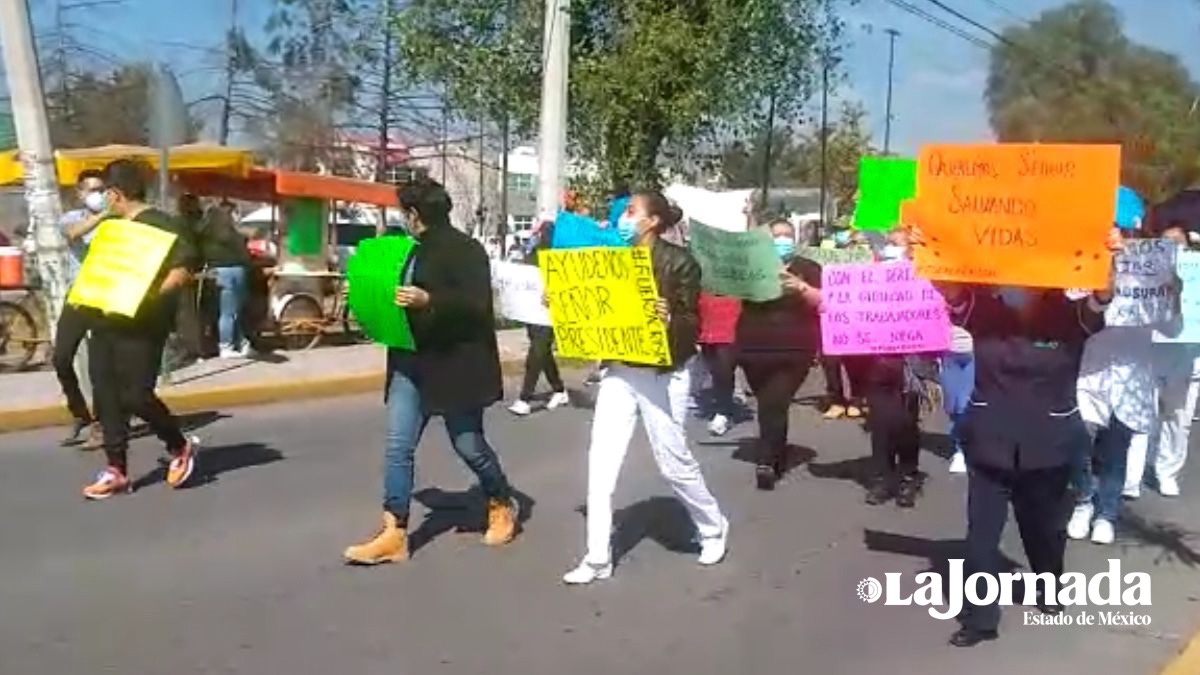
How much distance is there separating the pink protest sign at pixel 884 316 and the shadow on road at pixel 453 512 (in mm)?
1825

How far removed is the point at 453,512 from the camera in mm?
8305

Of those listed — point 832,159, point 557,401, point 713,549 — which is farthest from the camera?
point 832,159

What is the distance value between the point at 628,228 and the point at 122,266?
2707mm

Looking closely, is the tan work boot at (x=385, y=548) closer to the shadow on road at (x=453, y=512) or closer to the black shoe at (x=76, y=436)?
the shadow on road at (x=453, y=512)

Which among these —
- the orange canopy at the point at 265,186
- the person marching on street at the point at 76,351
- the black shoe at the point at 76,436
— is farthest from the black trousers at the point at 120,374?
the orange canopy at the point at 265,186

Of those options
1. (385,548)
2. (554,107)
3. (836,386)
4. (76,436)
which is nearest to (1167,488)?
(836,386)

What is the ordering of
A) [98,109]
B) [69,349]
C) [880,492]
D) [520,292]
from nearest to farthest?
1. [520,292]
2. [880,492]
3. [69,349]
4. [98,109]

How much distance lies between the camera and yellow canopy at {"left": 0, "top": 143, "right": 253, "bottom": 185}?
16875 millimetres

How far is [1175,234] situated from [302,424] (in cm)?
623

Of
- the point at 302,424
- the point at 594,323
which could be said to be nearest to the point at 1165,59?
the point at 302,424

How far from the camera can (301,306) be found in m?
17.4

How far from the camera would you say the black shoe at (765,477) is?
9.16 metres

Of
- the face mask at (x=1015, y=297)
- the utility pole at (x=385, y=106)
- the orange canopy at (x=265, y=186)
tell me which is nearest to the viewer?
the face mask at (x=1015, y=297)

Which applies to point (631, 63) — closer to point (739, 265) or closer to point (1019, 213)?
point (739, 265)
